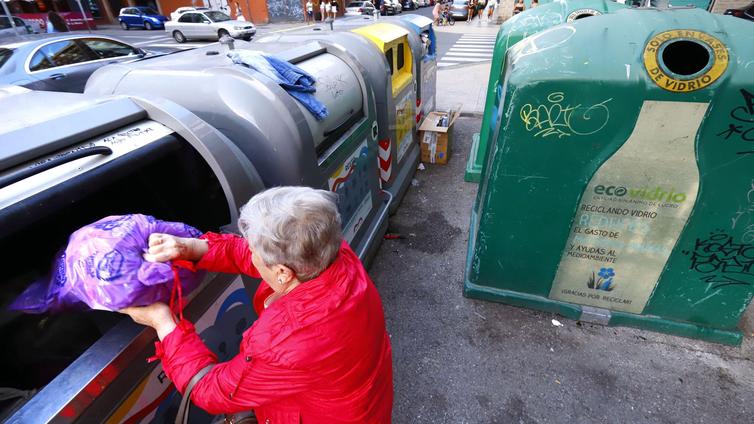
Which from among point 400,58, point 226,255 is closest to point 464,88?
point 400,58

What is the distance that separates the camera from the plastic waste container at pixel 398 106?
3.81 m

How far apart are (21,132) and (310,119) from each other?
1233 mm

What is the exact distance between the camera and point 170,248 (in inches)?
47.6

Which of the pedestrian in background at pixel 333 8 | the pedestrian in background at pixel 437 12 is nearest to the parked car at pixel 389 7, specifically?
the pedestrian in background at pixel 333 8

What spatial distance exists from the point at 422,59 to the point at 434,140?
1097 millimetres

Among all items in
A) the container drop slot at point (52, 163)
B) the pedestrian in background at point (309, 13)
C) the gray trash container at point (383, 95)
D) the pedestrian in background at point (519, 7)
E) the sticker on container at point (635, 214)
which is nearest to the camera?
the container drop slot at point (52, 163)

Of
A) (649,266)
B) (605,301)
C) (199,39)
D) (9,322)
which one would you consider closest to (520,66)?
(649,266)

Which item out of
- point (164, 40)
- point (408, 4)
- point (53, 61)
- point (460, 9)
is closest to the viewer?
point (53, 61)

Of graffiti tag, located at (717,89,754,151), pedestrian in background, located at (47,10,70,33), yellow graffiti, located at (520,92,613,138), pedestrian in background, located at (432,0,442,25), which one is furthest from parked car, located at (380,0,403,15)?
graffiti tag, located at (717,89,754,151)

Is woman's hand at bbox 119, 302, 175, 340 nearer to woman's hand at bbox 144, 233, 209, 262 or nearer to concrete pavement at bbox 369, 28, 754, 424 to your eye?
woman's hand at bbox 144, 233, 209, 262

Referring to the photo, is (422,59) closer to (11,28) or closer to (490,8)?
(11,28)

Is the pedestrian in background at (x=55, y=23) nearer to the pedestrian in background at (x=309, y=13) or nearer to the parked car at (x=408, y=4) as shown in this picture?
the pedestrian in background at (x=309, y=13)

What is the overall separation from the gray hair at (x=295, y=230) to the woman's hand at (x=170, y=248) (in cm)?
28

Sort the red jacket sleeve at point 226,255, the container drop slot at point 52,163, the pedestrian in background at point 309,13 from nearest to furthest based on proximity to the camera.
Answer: the container drop slot at point 52,163 → the red jacket sleeve at point 226,255 → the pedestrian in background at point 309,13
